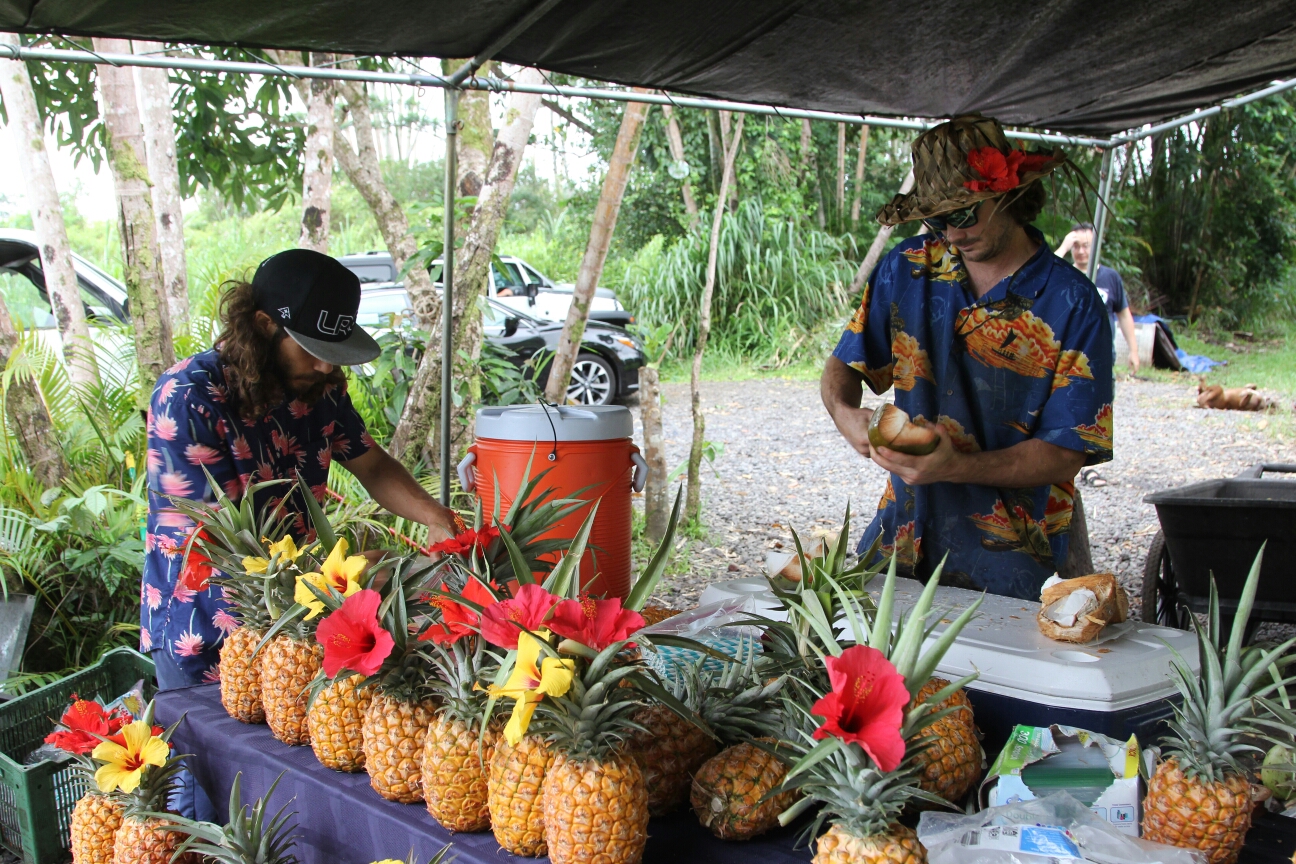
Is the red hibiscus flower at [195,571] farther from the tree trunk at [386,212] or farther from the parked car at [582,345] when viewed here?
the parked car at [582,345]

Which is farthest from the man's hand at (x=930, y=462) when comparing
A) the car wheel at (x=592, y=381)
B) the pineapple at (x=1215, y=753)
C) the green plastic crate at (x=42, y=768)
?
the car wheel at (x=592, y=381)

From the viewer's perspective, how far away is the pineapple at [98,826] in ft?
5.71

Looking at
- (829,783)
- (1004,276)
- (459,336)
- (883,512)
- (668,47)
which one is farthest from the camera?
(459,336)

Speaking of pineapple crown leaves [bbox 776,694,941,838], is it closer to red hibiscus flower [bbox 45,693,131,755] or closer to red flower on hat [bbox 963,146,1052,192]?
red hibiscus flower [bbox 45,693,131,755]

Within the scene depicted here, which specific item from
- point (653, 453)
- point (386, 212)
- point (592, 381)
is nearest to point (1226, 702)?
point (653, 453)

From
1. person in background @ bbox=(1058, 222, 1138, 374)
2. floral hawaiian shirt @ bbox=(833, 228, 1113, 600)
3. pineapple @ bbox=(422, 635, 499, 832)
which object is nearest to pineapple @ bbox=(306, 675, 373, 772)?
pineapple @ bbox=(422, 635, 499, 832)

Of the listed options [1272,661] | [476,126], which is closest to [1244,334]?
[476,126]

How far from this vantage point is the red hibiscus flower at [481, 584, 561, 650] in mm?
1234

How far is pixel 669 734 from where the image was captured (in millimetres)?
1427

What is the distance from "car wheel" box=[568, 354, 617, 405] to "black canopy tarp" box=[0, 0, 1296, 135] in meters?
6.99

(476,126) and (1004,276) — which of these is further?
(476,126)

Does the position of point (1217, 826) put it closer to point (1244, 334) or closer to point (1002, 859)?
point (1002, 859)

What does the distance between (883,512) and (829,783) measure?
1804mm

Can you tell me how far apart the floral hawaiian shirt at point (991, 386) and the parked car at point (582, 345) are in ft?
24.7
